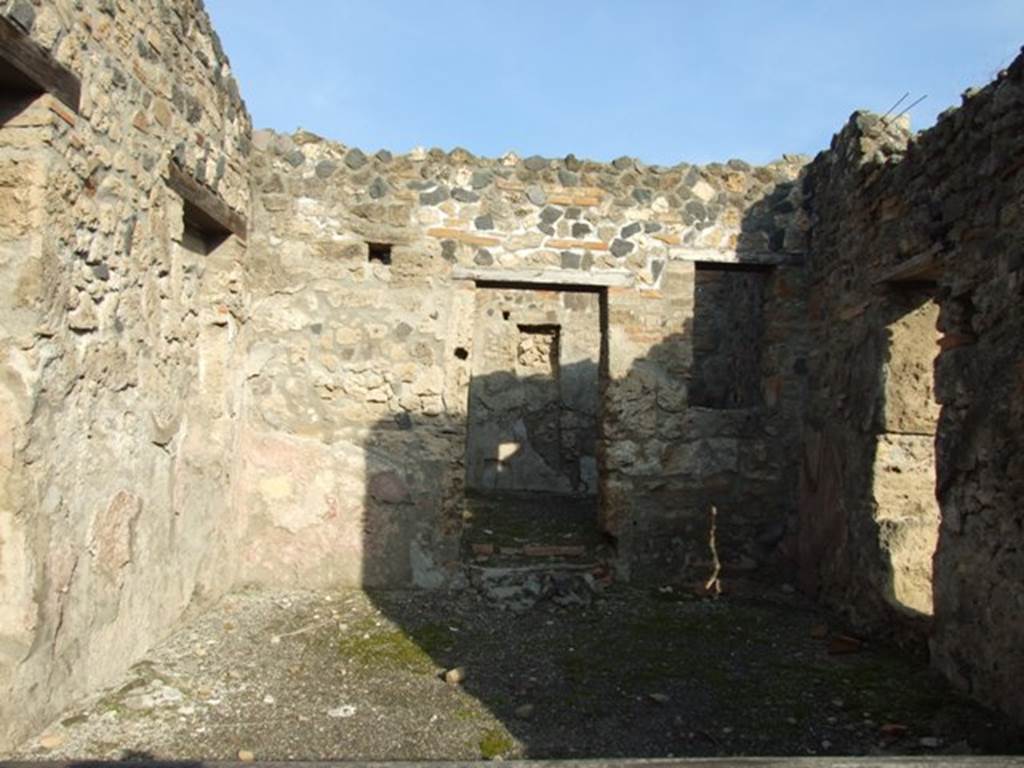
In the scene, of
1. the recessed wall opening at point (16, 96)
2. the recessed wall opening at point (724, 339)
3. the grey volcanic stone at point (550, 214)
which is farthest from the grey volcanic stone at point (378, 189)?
the recessed wall opening at point (724, 339)

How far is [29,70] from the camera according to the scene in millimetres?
3006

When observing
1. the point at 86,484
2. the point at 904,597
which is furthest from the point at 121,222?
the point at 904,597

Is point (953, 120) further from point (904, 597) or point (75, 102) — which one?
point (75, 102)

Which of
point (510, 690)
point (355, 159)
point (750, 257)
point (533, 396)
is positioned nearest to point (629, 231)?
point (750, 257)

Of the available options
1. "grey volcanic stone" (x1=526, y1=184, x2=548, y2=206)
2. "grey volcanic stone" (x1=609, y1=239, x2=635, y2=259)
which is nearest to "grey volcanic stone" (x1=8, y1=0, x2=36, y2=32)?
"grey volcanic stone" (x1=526, y1=184, x2=548, y2=206)

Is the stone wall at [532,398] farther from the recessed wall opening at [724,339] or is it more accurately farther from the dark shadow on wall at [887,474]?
the dark shadow on wall at [887,474]

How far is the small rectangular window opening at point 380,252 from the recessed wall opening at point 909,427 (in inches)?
128

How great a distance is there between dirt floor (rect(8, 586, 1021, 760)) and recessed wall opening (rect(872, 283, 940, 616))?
80cm

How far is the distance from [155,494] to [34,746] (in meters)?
1.42

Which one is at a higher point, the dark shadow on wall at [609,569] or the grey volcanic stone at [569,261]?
the grey volcanic stone at [569,261]

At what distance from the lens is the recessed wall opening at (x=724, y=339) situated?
29.1 ft

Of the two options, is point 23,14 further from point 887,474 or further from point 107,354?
point 887,474

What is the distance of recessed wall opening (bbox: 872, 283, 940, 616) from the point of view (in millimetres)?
4844

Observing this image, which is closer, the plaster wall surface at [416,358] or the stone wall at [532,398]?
the plaster wall surface at [416,358]
